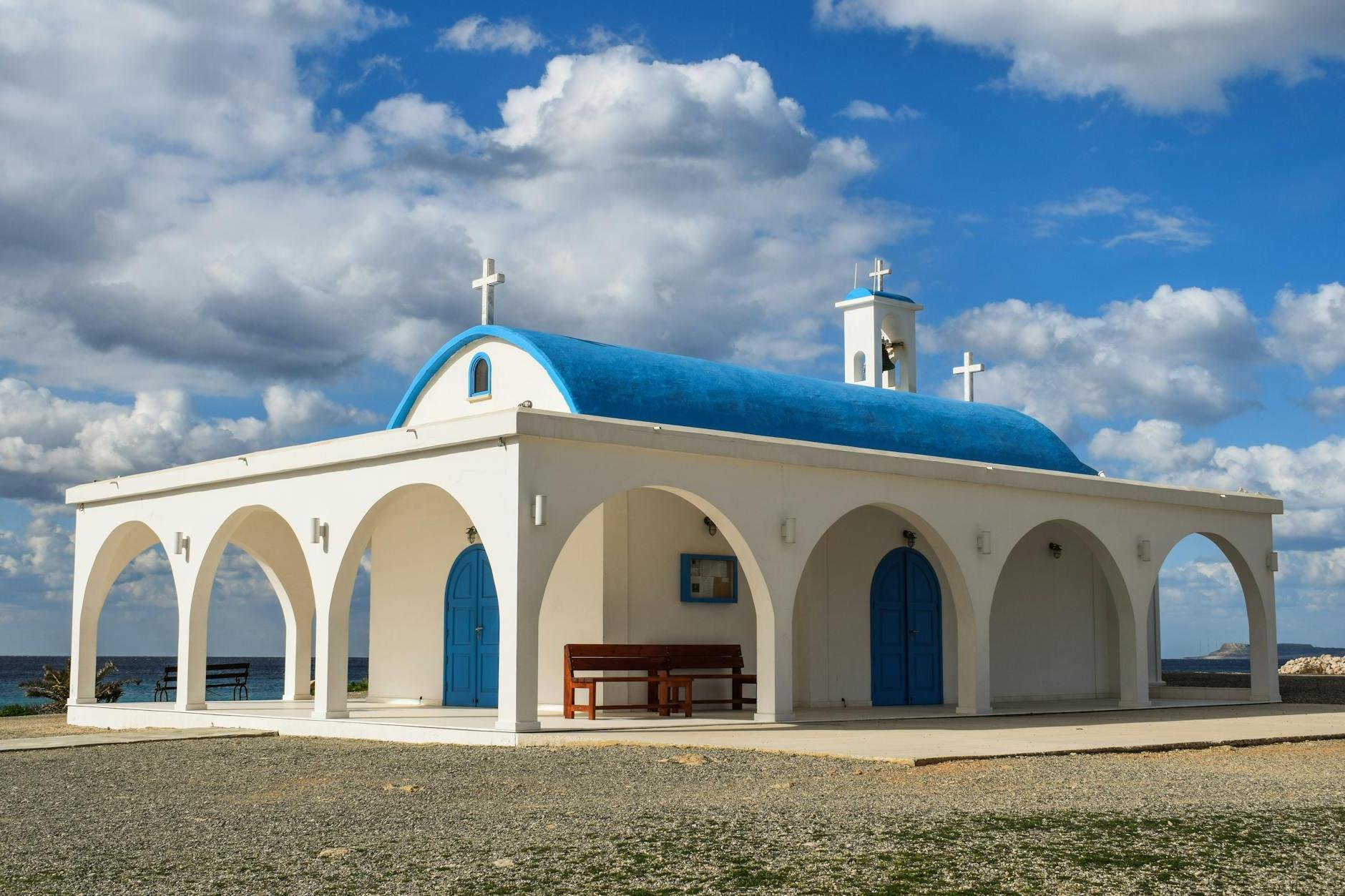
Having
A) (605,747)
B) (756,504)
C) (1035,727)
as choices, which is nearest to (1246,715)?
(1035,727)

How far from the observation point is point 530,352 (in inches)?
653

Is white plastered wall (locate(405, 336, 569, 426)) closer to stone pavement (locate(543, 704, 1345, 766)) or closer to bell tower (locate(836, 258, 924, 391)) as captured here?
stone pavement (locate(543, 704, 1345, 766))

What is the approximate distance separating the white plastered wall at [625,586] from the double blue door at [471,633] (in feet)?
3.18

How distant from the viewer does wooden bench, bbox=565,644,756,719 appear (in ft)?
50.1

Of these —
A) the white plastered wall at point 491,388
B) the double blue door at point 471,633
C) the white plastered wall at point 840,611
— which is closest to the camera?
the white plastered wall at point 491,388

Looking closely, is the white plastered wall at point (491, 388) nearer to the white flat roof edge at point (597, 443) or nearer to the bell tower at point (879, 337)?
the white flat roof edge at point (597, 443)

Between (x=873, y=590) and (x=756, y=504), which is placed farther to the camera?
(x=873, y=590)

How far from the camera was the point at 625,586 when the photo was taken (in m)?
16.3

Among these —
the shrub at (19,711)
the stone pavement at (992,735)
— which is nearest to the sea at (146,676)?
the shrub at (19,711)

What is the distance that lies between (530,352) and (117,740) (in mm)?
6090

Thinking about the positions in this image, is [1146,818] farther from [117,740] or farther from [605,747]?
[117,740]

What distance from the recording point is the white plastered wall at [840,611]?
17.8 meters

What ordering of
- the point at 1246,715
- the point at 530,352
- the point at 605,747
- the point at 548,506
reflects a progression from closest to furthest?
the point at 605,747 < the point at 548,506 < the point at 530,352 < the point at 1246,715

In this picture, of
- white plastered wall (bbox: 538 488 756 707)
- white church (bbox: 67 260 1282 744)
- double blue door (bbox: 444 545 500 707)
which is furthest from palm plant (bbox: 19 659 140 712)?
white plastered wall (bbox: 538 488 756 707)
